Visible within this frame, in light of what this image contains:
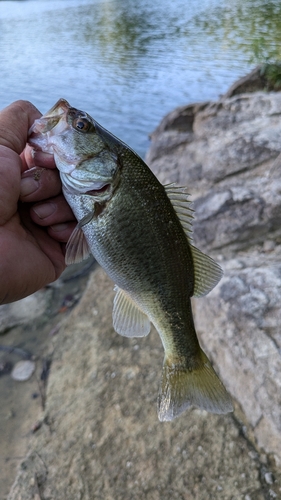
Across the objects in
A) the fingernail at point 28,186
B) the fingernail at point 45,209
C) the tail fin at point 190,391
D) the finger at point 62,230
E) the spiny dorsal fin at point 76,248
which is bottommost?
the tail fin at point 190,391

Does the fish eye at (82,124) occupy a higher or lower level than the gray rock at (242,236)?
higher

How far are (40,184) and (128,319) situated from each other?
908 millimetres

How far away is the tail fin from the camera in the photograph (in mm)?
2225

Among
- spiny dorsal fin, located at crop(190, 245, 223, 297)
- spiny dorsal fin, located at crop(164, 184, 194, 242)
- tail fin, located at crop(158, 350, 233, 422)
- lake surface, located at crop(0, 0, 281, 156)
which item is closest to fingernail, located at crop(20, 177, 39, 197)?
spiny dorsal fin, located at crop(164, 184, 194, 242)

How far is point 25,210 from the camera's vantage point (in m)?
2.52

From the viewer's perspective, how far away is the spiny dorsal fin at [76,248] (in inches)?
83.8

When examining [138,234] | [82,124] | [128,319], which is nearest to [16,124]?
[82,124]

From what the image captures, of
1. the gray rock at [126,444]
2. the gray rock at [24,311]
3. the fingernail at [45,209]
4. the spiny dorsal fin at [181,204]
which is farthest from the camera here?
the gray rock at [24,311]

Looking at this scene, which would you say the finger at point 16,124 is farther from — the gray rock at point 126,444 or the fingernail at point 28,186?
the gray rock at point 126,444

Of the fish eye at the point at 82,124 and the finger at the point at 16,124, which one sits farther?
the finger at the point at 16,124

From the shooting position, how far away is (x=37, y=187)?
7.30 ft

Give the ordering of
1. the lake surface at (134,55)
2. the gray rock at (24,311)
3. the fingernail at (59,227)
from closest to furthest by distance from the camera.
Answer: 1. the fingernail at (59,227)
2. the gray rock at (24,311)
3. the lake surface at (134,55)

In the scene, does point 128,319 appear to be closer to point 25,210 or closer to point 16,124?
point 25,210

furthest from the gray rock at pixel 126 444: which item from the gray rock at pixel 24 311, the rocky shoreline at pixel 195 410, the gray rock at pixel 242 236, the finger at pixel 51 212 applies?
the finger at pixel 51 212
